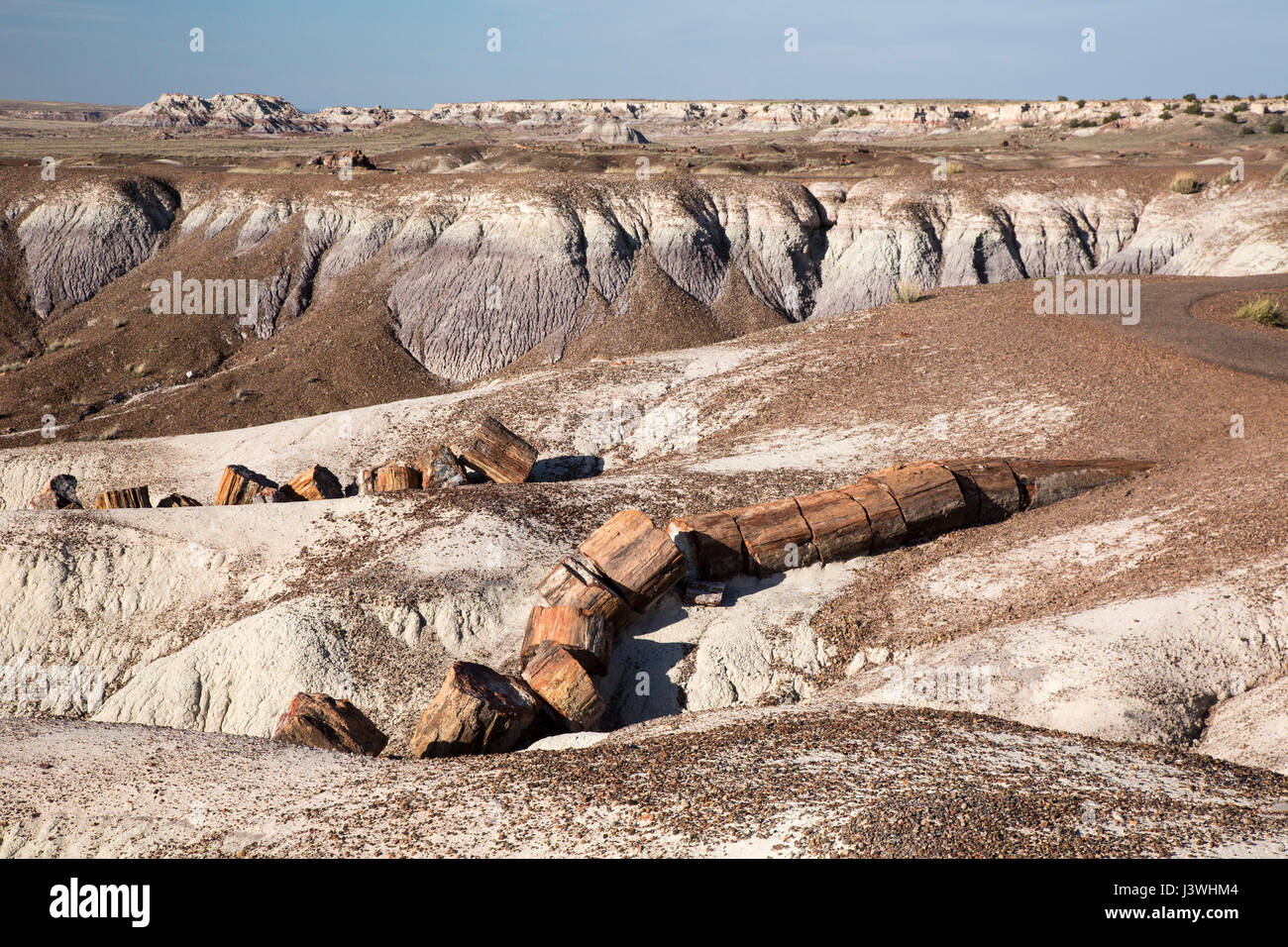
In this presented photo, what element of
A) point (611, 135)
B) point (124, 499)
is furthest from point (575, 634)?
point (611, 135)

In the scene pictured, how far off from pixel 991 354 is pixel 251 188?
31021 mm

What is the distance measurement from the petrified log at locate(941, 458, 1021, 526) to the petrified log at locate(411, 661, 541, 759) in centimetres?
595

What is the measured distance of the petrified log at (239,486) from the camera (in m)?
13.0

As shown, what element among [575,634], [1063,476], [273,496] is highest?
[1063,476]

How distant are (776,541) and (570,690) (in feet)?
10.3

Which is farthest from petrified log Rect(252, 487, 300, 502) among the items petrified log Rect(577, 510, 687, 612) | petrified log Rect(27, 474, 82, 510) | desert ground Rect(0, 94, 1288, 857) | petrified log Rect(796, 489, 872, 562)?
petrified log Rect(796, 489, 872, 562)

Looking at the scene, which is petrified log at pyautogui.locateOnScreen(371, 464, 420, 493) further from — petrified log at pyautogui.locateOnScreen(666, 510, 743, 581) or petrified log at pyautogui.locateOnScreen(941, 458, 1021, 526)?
petrified log at pyautogui.locateOnScreen(941, 458, 1021, 526)

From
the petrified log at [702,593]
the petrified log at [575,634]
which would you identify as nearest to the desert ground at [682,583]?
the petrified log at [702,593]

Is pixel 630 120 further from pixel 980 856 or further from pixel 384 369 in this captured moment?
pixel 980 856

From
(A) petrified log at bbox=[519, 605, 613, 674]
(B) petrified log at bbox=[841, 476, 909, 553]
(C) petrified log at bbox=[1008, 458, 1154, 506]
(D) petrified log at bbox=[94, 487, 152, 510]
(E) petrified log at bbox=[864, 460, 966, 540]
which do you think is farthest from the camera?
(D) petrified log at bbox=[94, 487, 152, 510]

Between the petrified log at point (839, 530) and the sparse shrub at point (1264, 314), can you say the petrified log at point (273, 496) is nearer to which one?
the petrified log at point (839, 530)

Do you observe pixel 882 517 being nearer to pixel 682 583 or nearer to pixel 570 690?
pixel 682 583

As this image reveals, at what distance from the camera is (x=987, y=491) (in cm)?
1039

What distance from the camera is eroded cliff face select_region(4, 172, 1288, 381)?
95.8ft
